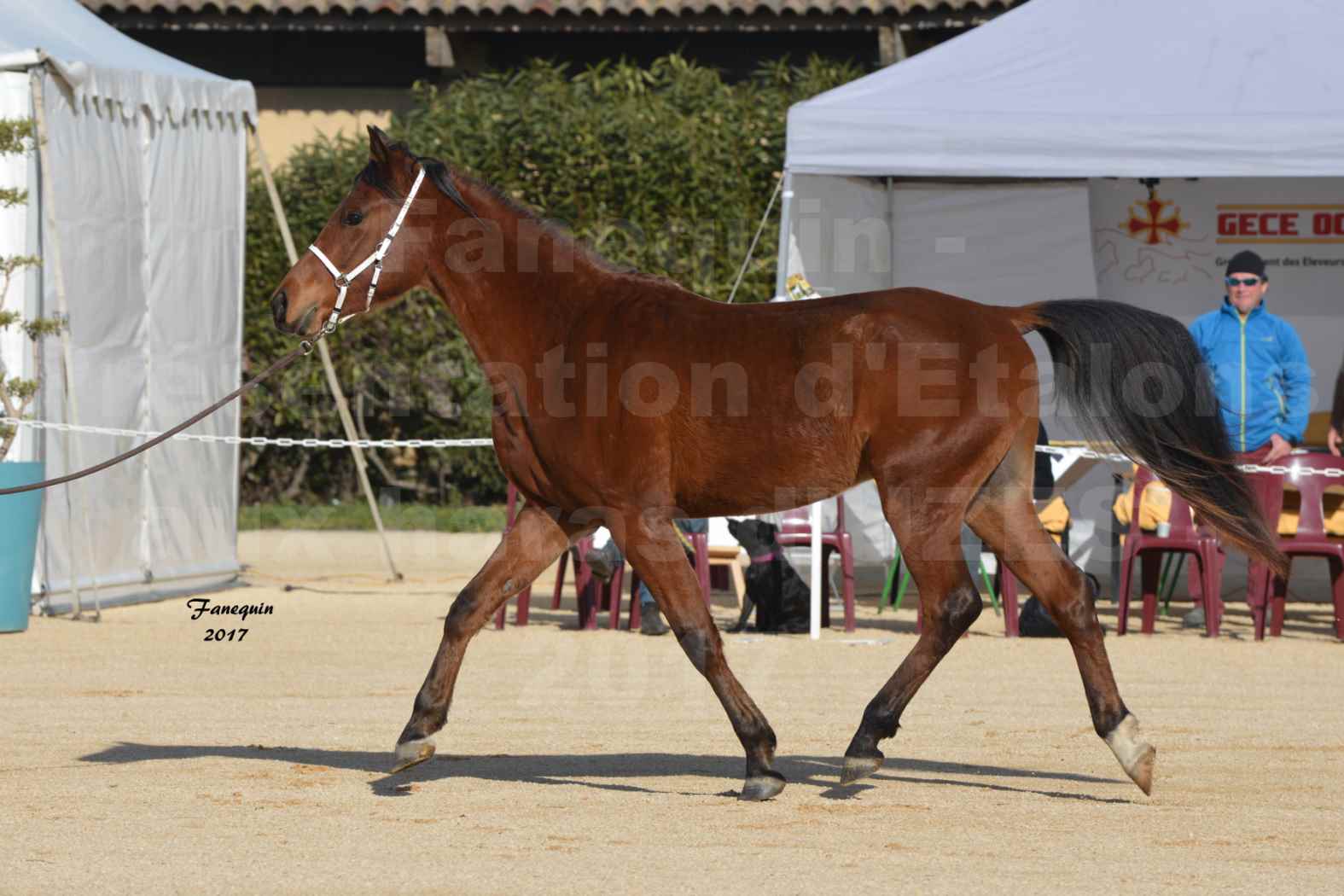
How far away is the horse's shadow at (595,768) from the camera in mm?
6113

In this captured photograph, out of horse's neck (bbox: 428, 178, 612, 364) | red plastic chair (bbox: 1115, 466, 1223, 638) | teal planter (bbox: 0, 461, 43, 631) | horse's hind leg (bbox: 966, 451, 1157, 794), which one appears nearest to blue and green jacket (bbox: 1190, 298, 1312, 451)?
red plastic chair (bbox: 1115, 466, 1223, 638)

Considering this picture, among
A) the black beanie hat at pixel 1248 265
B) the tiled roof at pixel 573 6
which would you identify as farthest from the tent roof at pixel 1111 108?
the tiled roof at pixel 573 6

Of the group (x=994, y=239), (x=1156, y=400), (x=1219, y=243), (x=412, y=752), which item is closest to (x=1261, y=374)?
(x=1219, y=243)

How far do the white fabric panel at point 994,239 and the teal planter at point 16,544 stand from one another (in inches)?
224

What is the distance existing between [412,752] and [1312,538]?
20.0ft

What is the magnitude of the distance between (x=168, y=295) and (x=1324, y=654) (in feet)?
23.0

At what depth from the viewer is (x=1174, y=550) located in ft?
34.2

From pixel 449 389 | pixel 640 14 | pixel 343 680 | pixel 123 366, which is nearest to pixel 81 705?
pixel 343 680

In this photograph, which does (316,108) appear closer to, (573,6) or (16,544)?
(573,6)

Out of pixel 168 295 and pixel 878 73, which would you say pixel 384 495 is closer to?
pixel 168 295

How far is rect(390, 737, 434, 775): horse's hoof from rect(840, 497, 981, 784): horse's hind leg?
1279 millimetres

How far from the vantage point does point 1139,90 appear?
10273 mm

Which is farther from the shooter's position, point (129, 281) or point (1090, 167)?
point (129, 281)

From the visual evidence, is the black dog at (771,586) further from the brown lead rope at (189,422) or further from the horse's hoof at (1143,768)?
the horse's hoof at (1143,768)
